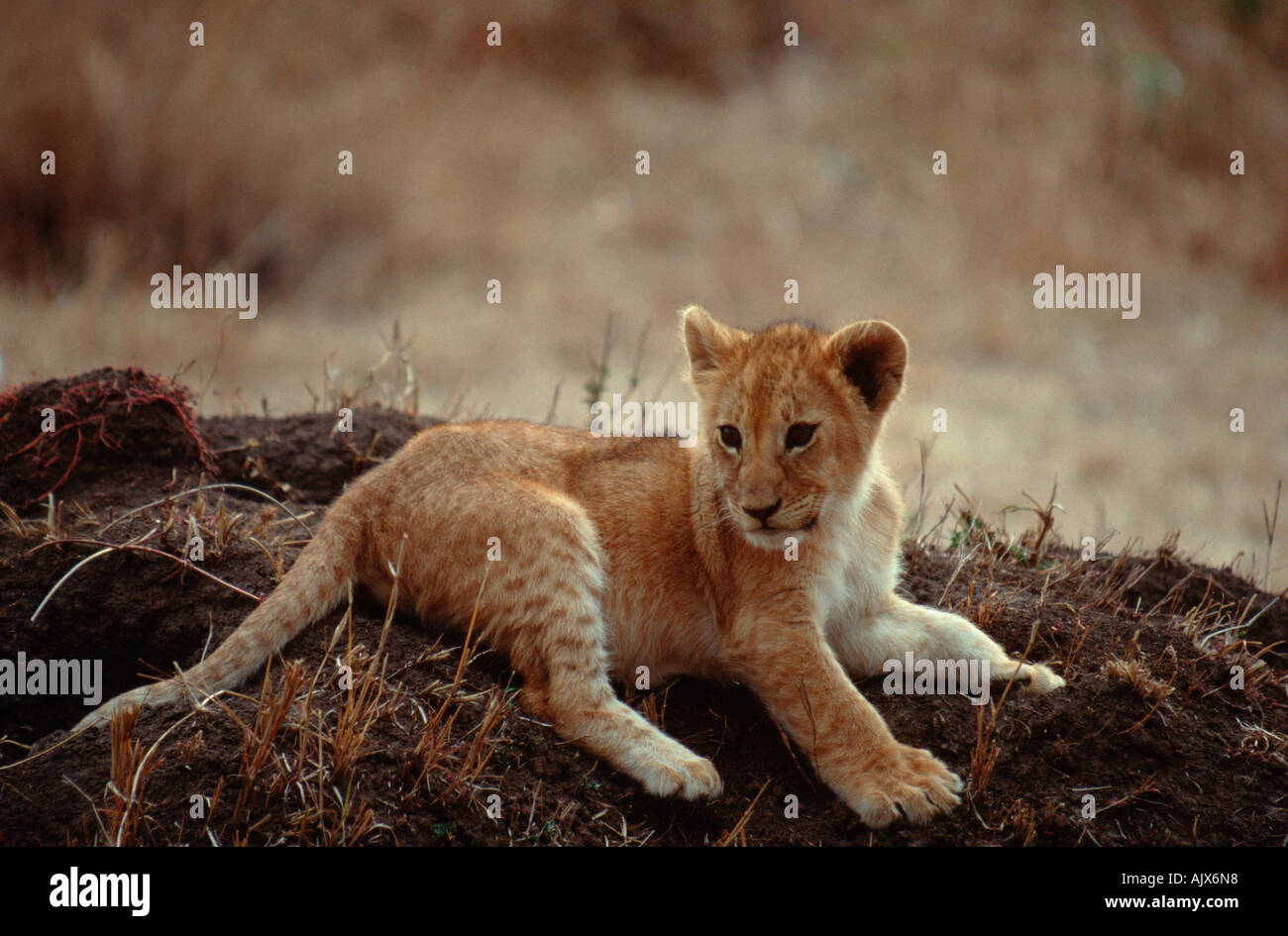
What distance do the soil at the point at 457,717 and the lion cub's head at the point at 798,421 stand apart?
0.90m

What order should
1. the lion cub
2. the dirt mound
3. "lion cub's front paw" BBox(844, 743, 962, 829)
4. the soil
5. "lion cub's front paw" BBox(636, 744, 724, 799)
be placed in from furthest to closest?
the dirt mound → the lion cub → "lion cub's front paw" BBox(636, 744, 724, 799) → "lion cub's front paw" BBox(844, 743, 962, 829) → the soil

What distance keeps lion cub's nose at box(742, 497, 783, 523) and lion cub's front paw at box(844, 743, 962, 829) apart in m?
0.98

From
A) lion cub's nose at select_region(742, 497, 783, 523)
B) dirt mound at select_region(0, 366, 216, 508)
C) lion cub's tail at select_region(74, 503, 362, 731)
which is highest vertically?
dirt mound at select_region(0, 366, 216, 508)

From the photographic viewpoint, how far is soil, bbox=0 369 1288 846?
3.88 m

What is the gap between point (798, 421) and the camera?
4574mm

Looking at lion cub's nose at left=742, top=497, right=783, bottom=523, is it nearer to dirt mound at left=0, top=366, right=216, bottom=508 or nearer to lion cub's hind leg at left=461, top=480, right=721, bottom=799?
lion cub's hind leg at left=461, top=480, right=721, bottom=799

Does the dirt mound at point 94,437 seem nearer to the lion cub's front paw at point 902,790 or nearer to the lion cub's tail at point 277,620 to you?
the lion cub's tail at point 277,620

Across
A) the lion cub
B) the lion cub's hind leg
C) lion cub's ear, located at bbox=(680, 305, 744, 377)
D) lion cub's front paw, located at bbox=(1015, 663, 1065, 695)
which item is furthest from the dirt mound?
lion cub's front paw, located at bbox=(1015, 663, 1065, 695)

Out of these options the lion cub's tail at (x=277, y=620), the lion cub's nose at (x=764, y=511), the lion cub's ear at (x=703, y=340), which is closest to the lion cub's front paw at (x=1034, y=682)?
the lion cub's nose at (x=764, y=511)

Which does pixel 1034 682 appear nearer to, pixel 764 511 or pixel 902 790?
pixel 902 790

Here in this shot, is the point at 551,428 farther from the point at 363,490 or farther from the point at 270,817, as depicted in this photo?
the point at 270,817

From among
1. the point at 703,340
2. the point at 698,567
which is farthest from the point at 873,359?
the point at 698,567

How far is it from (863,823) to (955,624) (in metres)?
1.16

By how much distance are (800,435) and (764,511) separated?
0.39m
